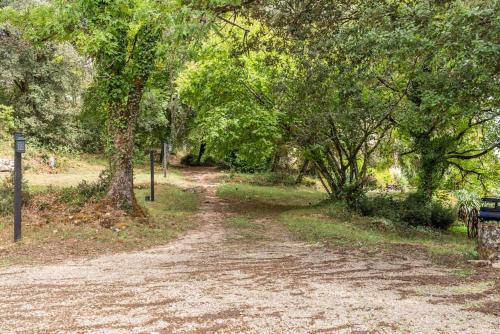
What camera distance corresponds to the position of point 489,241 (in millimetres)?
7039

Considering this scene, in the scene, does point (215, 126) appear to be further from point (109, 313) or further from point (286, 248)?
point (109, 313)

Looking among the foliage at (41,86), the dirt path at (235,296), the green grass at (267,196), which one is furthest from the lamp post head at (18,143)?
the foliage at (41,86)

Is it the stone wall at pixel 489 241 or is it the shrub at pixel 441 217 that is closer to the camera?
the stone wall at pixel 489 241

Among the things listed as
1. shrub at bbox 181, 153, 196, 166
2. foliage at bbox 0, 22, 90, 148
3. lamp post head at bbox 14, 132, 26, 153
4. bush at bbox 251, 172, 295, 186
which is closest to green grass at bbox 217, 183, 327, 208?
bush at bbox 251, 172, 295, 186

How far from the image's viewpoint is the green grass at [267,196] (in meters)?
19.8

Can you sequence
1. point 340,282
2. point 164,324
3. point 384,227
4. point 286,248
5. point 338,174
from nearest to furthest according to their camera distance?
point 164,324 < point 340,282 < point 286,248 < point 384,227 < point 338,174

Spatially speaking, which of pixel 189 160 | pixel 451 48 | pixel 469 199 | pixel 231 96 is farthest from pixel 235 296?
pixel 189 160

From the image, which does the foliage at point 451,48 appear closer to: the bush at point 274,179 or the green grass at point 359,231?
the green grass at point 359,231

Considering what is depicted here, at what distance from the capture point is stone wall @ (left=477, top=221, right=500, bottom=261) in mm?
6926

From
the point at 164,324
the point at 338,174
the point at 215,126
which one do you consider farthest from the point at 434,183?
the point at 164,324

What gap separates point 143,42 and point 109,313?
791 cm

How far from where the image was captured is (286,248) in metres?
9.14

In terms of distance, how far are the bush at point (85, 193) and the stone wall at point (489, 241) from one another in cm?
849

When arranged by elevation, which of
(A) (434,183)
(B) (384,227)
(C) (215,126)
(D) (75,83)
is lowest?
(B) (384,227)
